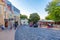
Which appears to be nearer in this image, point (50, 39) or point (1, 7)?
point (50, 39)

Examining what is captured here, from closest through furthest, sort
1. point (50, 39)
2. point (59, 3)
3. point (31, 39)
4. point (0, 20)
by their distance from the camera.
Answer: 1. point (50, 39)
2. point (31, 39)
3. point (59, 3)
4. point (0, 20)

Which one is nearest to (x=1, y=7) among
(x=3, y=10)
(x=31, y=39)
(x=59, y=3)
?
(x=3, y=10)

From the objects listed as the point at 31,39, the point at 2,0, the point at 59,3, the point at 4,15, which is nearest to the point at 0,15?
the point at 4,15

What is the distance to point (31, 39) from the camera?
2.51 feet

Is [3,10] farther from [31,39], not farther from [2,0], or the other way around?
[31,39]

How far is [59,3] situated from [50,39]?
7.65m

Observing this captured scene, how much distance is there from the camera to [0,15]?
11953mm

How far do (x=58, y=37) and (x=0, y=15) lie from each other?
11.5m

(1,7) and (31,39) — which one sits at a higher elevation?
(1,7)

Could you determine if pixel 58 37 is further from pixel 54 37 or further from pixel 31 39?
pixel 31 39

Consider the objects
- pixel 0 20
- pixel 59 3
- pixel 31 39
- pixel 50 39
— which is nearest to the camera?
pixel 50 39

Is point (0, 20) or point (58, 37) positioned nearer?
point (58, 37)

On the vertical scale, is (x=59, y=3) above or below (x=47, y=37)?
above

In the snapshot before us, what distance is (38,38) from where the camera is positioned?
707 millimetres
